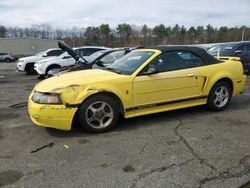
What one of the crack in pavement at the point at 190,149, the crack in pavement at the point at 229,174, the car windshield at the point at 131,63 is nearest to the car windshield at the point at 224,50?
the car windshield at the point at 131,63

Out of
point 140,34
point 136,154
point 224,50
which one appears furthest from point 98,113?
point 140,34

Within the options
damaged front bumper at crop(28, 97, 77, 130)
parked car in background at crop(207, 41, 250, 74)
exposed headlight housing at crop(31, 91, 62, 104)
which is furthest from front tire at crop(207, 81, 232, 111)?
parked car in background at crop(207, 41, 250, 74)

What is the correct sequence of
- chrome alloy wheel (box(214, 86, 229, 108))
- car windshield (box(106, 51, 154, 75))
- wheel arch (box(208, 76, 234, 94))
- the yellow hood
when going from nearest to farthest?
the yellow hood → car windshield (box(106, 51, 154, 75)) → wheel arch (box(208, 76, 234, 94)) → chrome alloy wheel (box(214, 86, 229, 108))

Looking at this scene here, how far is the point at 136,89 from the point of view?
16.1ft

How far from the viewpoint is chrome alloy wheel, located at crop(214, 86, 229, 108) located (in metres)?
5.94

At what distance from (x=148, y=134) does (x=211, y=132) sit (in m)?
1.07

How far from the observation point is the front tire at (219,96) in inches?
231

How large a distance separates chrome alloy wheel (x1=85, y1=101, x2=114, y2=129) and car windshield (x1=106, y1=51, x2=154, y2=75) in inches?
31.1

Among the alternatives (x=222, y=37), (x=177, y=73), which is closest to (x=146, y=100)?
(x=177, y=73)

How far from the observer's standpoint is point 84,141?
439 cm

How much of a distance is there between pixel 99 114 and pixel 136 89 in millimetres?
797

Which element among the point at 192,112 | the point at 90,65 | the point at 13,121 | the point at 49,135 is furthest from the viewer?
the point at 90,65

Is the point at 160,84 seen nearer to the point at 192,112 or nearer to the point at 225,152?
the point at 192,112

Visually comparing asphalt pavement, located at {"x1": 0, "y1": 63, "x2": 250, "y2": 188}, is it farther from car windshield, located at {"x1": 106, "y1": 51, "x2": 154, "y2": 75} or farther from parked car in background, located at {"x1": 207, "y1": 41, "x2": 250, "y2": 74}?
parked car in background, located at {"x1": 207, "y1": 41, "x2": 250, "y2": 74}
